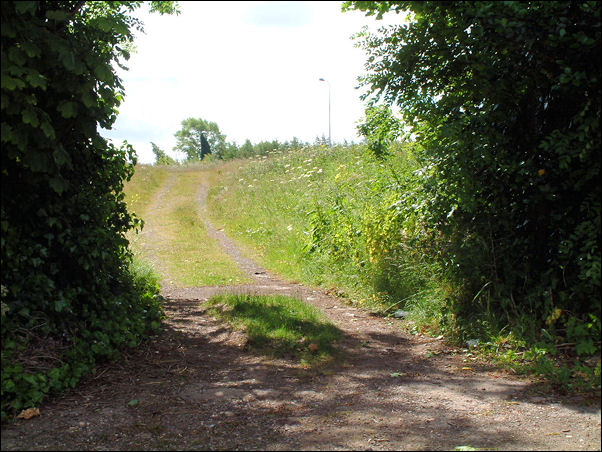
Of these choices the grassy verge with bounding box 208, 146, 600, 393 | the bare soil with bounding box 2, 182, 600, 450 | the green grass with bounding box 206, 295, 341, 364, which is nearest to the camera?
the bare soil with bounding box 2, 182, 600, 450

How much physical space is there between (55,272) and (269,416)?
247 cm

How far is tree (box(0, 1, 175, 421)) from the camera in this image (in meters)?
4.39

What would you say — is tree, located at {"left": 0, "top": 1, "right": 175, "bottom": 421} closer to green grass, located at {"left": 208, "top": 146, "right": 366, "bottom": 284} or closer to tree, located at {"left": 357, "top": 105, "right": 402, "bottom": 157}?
tree, located at {"left": 357, "top": 105, "right": 402, "bottom": 157}

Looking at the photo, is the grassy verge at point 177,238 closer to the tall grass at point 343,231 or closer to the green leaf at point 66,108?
the tall grass at point 343,231

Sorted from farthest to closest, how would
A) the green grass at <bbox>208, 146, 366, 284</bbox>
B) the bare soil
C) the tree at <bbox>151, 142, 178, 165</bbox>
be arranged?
the tree at <bbox>151, 142, 178, 165</bbox>, the green grass at <bbox>208, 146, 366, 284</bbox>, the bare soil

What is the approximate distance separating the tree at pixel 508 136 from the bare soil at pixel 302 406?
1.11 metres

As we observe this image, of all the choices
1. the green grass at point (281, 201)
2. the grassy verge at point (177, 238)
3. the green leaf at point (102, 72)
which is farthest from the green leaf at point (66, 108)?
the green grass at point (281, 201)

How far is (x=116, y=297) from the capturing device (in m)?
5.82

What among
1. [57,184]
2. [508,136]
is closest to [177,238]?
[57,184]

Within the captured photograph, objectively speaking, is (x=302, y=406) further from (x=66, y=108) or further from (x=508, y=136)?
(x=508, y=136)

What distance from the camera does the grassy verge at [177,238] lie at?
11.9 m

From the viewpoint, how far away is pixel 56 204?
5223 mm

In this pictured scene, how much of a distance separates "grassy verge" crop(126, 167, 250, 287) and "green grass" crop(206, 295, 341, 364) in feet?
11.5

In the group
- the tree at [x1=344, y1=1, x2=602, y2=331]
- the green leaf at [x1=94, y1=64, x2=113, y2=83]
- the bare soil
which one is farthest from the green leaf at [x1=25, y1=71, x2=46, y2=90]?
the tree at [x1=344, y1=1, x2=602, y2=331]
